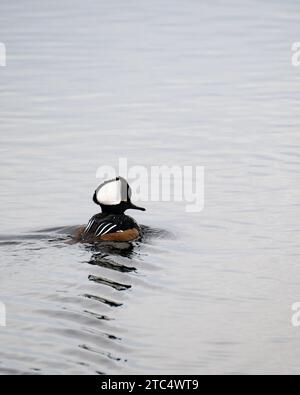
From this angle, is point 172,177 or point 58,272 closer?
point 58,272

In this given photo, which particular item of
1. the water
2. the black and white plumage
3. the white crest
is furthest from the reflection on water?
the white crest

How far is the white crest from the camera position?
14188 millimetres

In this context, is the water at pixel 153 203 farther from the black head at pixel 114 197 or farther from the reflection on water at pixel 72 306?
the black head at pixel 114 197

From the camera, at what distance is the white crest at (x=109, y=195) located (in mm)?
14188

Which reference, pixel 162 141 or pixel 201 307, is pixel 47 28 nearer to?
pixel 162 141

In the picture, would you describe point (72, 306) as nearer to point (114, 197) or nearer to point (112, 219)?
point (112, 219)

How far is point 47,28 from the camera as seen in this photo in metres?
27.7

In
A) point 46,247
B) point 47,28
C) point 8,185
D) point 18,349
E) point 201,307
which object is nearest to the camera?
point 18,349

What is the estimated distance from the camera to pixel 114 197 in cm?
1424

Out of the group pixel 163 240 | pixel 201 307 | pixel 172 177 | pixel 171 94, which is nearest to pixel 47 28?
pixel 171 94

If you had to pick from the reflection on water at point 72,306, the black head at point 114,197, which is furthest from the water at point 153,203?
the black head at point 114,197

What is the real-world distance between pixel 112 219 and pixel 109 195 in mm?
320

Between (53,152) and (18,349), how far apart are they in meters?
8.05

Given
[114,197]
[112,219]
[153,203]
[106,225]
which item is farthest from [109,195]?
[153,203]
